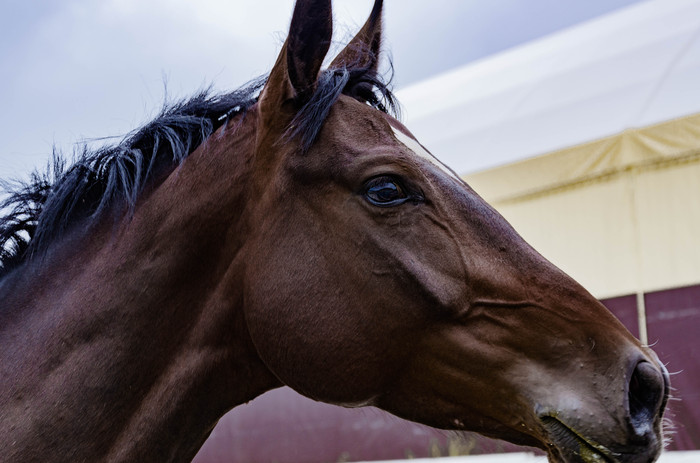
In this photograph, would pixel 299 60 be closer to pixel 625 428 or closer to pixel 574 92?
pixel 625 428

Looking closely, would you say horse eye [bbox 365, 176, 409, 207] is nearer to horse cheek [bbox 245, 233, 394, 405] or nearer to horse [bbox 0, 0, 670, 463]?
horse [bbox 0, 0, 670, 463]

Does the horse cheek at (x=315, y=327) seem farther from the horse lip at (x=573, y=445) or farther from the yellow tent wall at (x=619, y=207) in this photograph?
the yellow tent wall at (x=619, y=207)

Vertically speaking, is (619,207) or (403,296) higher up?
(403,296)

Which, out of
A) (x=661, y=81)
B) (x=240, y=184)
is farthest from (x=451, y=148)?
(x=240, y=184)

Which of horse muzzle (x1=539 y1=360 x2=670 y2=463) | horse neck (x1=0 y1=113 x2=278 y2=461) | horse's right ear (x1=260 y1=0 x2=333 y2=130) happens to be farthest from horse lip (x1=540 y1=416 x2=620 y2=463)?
horse's right ear (x1=260 y1=0 x2=333 y2=130)

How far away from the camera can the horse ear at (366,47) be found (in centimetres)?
272

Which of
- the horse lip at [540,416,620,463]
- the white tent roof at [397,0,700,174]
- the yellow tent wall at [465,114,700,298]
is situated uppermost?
the horse lip at [540,416,620,463]

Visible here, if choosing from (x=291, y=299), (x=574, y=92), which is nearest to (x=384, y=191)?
(x=291, y=299)


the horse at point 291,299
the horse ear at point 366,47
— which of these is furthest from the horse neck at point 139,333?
the horse ear at point 366,47

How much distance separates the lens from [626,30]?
27.2ft

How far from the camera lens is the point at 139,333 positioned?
2.18 m

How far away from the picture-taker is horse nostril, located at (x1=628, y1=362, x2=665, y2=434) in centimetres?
185

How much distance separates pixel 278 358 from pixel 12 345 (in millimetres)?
827

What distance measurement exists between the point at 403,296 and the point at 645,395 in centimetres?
72
